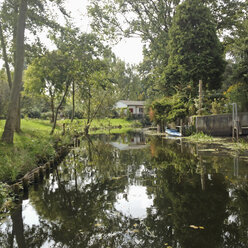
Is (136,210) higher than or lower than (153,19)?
lower

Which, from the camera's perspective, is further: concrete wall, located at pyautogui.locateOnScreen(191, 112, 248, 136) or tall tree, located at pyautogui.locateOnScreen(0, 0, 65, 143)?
concrete wall, located at pyautogui.locateOnScreen(191, 112, 248, 136)

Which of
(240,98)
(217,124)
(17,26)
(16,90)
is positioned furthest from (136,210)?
(240,98)

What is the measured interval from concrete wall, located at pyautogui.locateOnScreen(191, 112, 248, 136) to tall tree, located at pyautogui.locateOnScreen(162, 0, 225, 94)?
18.7 feet

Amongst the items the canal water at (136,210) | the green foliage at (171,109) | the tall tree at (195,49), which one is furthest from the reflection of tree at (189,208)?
the tall tree at (195,49)

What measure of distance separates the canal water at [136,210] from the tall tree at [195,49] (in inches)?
696

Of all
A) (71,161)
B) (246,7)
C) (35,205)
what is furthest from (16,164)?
(246,7)

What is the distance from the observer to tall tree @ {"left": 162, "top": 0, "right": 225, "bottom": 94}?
82.7 ft

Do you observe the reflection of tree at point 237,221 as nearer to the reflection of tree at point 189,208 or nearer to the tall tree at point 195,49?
the reflection of tree at point 189,208

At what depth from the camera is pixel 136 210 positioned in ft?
18.8

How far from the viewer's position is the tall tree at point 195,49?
993 inches

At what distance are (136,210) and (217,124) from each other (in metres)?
16.7

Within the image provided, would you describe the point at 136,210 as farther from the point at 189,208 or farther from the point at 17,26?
the point at 17,26

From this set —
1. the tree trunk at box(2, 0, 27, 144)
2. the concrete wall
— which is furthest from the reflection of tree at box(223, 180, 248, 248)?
the concrete wall

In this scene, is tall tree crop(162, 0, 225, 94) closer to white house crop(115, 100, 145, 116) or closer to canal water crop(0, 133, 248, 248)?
canal water crop(0, 133, 248, 248)
